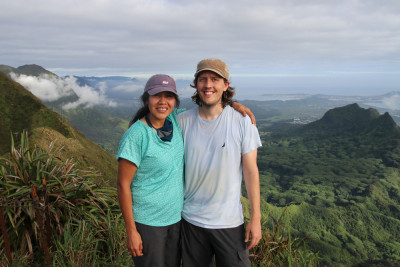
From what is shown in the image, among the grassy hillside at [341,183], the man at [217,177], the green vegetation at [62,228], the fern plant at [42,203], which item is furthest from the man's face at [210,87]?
the grassy hillside at [341,183]

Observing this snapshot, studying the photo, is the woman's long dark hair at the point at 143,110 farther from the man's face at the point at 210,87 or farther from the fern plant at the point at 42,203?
the fern plant at the point at 42,203

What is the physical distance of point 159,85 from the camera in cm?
285

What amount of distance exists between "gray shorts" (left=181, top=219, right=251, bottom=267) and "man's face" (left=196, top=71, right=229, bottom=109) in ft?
4.52

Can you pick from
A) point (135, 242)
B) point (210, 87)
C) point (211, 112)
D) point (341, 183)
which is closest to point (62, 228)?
point (135, 242)

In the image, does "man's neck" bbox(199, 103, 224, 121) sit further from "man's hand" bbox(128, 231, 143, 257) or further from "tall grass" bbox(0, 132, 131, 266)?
"tall grass" bbox(0, 132, 131, 266)

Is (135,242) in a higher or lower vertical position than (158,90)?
lower

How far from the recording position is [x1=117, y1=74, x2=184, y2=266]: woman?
8.84ft

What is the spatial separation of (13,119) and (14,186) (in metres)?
21.7

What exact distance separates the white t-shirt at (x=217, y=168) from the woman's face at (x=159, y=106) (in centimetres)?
40

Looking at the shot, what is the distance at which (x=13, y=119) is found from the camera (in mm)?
22422

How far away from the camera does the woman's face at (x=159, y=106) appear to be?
9.36 ft

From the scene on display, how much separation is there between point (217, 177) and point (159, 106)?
958 millimetres

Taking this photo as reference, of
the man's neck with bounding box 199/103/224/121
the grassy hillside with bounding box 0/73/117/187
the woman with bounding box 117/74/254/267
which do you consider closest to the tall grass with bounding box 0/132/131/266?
the woman with bounding box 117/74/254/267

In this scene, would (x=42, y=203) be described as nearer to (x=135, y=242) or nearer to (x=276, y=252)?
(x=135, y=242)
